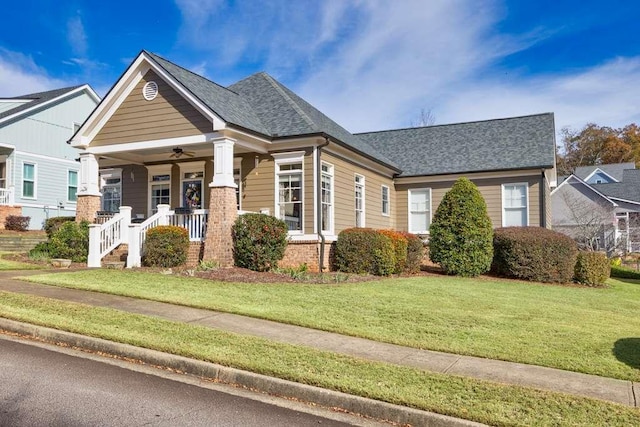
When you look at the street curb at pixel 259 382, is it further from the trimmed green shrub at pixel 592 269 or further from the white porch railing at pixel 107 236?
the trimmed green shrub at pixel 592 269

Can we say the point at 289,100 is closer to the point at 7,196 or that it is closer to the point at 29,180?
the point at 7,196

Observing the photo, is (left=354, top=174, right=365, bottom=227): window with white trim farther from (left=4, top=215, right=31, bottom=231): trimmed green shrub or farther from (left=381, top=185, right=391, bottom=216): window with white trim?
(left=4, top=215, right=31, bottom=231): trimmed green shrub

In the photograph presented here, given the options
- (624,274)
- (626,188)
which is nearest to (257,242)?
(624,274)

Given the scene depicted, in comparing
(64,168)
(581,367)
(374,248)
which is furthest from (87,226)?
(64,168)

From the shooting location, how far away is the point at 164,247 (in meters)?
14.3

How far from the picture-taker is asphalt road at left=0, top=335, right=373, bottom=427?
4.61 meters

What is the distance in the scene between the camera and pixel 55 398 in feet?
16.4

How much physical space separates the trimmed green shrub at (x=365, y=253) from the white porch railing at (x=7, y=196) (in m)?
19.1

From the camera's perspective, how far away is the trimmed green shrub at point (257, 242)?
14.0 m

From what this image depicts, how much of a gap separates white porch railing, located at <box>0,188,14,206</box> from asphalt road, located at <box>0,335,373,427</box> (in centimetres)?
2291

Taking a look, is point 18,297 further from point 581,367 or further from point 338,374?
point 581,367

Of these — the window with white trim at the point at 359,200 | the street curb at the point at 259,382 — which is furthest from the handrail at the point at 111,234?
the window with white trim at the point at 359,200

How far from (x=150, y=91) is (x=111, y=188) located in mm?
6586

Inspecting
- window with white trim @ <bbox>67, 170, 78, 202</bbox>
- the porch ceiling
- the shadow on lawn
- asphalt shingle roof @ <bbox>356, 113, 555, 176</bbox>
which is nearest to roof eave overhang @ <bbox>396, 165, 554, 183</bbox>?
asphalt shingle roof @ <bbox>356, 113, 555, 176</bbox>
